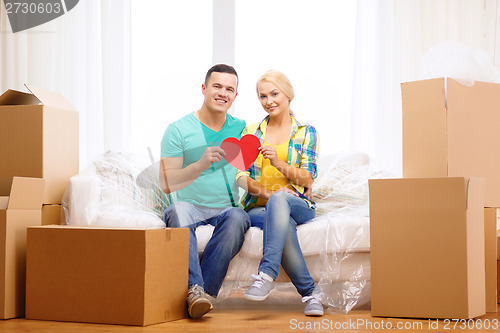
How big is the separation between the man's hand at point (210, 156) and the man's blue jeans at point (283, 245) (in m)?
0.23

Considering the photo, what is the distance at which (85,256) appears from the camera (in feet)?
5.71

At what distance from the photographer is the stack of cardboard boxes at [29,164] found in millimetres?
1855

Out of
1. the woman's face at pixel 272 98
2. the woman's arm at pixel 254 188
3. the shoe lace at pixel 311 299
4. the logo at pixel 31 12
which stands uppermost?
the logo at pixel 31 12

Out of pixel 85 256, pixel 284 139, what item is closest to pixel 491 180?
pixel 284 139

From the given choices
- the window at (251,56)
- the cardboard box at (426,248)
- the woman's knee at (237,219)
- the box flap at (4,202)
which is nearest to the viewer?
the cardboard box at (426,248)

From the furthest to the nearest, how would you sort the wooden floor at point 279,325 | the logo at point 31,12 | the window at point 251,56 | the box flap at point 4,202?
the logo at point 31,12 < the window at point 251,56 < the box flap at point 4,202 < the wooden floor at point 279,325

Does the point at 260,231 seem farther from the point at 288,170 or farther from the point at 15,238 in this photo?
the point at 15,238

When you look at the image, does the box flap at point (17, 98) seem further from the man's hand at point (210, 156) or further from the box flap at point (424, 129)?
the box flap at point (424, 129)

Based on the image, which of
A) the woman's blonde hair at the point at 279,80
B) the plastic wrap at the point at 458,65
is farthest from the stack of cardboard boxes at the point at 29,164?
the plastic wrap at the point at 458,65

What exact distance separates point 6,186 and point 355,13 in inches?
84.7

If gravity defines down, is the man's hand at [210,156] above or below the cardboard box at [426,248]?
above

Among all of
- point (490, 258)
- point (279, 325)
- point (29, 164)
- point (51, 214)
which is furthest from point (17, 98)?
point (490, 258)

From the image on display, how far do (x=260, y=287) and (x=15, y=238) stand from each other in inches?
32.0

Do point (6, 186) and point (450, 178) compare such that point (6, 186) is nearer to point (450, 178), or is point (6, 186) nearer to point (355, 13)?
point (450, 178)
